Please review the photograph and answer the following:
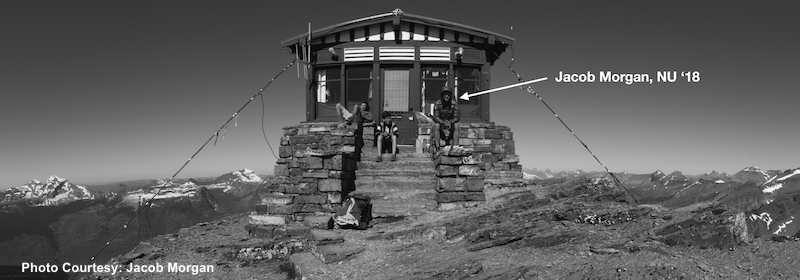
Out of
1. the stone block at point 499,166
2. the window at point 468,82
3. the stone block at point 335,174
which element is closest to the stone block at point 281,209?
the stone block at point 335,174

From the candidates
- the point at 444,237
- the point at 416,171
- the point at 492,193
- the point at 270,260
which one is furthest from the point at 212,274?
the point at 492,193

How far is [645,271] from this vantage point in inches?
199

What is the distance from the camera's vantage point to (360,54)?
703 inches

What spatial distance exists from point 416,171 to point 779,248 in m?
8.08

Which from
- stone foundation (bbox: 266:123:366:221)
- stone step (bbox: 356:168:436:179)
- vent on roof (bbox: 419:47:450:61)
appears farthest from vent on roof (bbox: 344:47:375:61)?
stone foundation (bbox: 266:123:366:221)

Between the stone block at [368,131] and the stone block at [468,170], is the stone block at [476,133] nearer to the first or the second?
the stone block at [368,131]

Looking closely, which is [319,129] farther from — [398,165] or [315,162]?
[315,162]

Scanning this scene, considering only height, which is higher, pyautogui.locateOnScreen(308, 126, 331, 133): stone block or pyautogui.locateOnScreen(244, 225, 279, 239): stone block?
pyautogui.locateOnScreen(308, 126, 331, 133): stone block

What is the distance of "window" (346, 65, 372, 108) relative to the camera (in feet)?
58.9

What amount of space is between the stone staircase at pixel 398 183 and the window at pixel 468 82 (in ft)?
18.1

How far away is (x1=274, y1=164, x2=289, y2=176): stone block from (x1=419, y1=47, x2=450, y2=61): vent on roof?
24.4 ft

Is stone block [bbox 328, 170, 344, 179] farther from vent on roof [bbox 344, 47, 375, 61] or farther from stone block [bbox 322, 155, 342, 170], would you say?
vent on roof [bbox 344, 47, 375, 61]

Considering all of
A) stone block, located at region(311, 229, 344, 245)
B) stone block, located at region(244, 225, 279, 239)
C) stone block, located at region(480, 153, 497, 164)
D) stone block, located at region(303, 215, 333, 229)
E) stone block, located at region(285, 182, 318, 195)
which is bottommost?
stone block, located at region(244, 225, 279, 239)

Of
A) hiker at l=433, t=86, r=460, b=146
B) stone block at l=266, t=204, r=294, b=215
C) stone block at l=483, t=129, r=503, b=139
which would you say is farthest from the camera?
stone block at l=483, t=129, r=503, b=139
